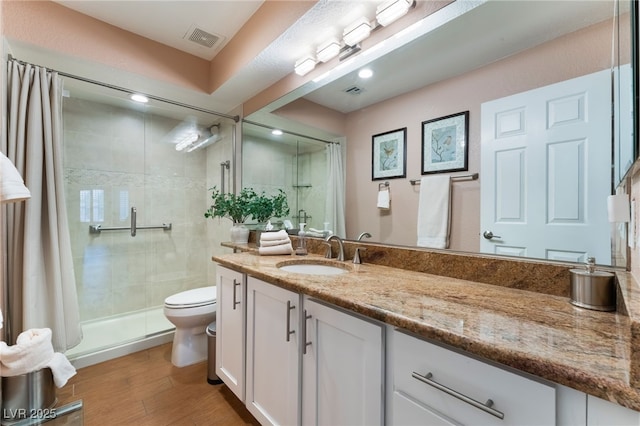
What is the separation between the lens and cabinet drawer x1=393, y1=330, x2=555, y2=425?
546 mm

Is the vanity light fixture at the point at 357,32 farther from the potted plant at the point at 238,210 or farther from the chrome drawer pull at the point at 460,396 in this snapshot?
the chrome drawer pull at the point at 460,396

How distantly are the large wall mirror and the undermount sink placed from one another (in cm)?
Result: 30

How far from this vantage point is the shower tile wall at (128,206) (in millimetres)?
2551

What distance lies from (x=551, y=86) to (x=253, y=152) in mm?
2124

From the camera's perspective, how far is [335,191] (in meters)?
1.84

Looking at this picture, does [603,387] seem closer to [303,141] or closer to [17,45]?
[303,141]

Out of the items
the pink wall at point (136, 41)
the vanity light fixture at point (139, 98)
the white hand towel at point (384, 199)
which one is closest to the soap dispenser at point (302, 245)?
the white hand towel at point (384, 199)

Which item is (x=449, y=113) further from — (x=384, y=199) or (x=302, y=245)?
(x=302, y=245)

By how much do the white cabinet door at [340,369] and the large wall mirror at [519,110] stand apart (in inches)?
25.5

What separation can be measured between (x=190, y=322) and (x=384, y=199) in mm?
1642

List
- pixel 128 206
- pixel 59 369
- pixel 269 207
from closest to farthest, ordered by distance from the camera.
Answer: pixel 59 369, pixel 269 207, pixel 128 206

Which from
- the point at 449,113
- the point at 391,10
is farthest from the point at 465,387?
the point at 391,10

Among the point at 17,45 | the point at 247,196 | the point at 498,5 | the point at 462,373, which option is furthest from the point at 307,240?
the point at 17,45

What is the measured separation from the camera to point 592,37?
3.07ft
